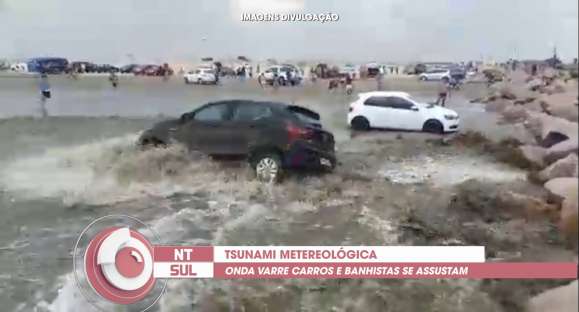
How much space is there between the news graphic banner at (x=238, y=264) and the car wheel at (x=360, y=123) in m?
0.53

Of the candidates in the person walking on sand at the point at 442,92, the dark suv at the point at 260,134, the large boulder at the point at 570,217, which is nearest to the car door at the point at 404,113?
the person walking on sand at the point at 442,92

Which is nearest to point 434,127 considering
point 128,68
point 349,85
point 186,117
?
point 349,85

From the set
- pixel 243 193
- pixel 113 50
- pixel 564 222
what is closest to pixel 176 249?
pixel 243 193

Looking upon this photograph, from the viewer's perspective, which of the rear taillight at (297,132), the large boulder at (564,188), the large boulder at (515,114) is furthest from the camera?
the rear taillight at (297,132)

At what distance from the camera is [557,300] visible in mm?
2633

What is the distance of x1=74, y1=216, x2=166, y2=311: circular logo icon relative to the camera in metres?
2.76

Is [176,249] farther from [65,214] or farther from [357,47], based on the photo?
[357,47]

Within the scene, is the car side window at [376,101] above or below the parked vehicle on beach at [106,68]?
below

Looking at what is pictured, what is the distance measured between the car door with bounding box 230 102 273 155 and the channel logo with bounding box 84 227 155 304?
60cm

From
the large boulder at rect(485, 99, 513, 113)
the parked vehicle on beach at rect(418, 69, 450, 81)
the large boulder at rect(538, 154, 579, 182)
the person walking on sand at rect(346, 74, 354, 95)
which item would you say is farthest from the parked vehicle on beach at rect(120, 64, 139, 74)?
the large boulder at rect(538, 154, 579, 182)

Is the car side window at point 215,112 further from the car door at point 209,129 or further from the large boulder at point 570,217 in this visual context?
the large boulder at point 570,217

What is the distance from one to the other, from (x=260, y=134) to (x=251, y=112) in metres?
0.11

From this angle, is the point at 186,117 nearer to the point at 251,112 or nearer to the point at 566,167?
the point at 251,112

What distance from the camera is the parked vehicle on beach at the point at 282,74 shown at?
2666 millimetres
